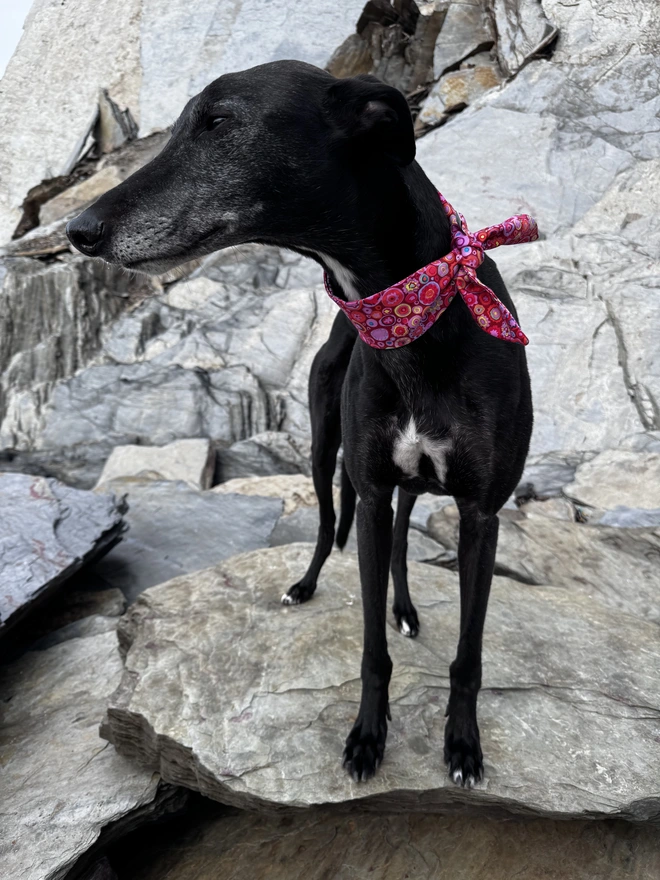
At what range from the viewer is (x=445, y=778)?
6.84 feet

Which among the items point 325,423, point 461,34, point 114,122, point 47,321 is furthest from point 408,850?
point 114,122

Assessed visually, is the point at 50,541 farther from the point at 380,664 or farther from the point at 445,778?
the point at 445,778

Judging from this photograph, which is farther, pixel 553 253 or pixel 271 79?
pixel 553 253

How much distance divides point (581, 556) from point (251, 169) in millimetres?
3192

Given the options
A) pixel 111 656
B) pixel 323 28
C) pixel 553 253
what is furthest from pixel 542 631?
pixel 323 28

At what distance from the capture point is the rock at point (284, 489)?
5180 millimetres

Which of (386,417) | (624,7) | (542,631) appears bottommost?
(542,631)

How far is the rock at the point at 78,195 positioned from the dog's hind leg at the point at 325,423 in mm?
8041

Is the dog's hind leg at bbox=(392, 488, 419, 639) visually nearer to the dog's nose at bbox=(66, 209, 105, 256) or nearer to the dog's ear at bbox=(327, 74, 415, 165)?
the dog's ear at bbox=(327, 74, 415, 165)

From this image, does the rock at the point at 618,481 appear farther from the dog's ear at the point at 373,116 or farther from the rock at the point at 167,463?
the dog's ear at the point at 373,116

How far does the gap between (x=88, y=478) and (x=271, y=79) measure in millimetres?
5623

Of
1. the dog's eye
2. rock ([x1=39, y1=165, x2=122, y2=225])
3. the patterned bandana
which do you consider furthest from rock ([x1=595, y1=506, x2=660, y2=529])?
rock ([x1=39, y1=165, x2=122, y2=225])

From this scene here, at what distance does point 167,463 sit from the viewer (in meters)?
6.21

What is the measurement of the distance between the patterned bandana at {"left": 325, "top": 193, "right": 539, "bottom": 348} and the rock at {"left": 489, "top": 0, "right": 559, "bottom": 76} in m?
7.61
